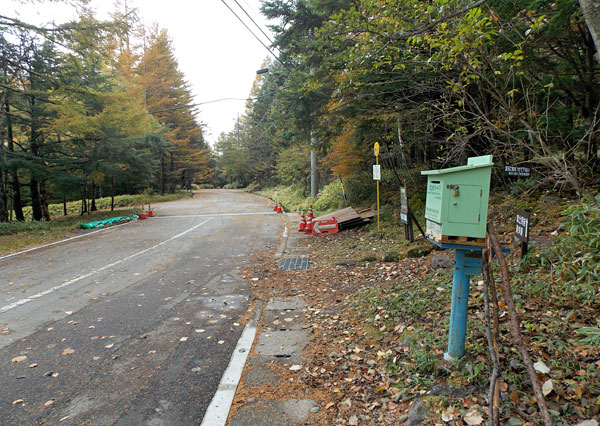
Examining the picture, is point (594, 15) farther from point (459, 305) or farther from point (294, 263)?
point (294, 263)

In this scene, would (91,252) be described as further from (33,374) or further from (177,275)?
(33,374)

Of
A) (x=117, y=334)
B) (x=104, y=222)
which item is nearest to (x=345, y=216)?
(x=117, y=334)

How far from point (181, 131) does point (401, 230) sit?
38.3 m

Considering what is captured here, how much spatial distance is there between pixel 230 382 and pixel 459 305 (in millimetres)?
2229

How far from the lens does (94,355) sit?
388 cm

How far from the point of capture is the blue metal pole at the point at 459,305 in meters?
2.91

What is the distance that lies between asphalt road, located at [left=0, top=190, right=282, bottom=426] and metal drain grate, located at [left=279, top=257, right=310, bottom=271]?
1044 millimetres

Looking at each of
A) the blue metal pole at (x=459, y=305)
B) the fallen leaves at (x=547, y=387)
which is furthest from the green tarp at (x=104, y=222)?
the fallen leaves at (x=547, y=387)

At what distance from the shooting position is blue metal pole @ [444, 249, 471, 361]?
2914 millimetres

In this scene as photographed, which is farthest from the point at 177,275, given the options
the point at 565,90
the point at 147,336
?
the point at 565,90

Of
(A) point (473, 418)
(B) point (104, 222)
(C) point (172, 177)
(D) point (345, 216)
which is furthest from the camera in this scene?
(C) point (172, 177)

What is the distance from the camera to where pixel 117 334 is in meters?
4.39

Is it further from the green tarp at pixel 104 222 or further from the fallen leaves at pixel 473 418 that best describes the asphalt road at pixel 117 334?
the green tarp at pixel 104 222

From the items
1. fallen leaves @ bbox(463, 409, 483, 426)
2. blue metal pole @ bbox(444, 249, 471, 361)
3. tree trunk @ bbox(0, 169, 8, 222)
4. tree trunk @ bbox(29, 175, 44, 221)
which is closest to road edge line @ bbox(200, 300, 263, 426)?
fallen leaves @ bbox(463, 409, 483, 426)
